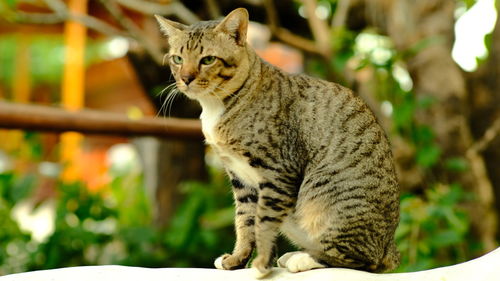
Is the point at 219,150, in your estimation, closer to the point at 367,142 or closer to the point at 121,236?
the point at 367,142

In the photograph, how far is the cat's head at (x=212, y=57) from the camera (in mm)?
2213

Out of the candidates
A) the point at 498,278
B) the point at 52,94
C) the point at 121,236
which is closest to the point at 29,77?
the point at 52,94

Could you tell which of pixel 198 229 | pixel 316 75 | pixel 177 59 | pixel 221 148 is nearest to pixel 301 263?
pixel 221 148

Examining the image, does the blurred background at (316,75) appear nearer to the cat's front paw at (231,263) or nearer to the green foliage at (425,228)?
the green foliage at (425,228)

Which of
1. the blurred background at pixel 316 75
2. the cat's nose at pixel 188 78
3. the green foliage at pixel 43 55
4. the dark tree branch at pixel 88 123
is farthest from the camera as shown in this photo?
the green foliage at pixel 43 55

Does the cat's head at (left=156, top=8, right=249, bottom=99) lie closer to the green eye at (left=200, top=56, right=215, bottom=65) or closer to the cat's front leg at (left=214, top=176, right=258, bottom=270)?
the green eye at (left=200, top=56, right=215, bottom=65)

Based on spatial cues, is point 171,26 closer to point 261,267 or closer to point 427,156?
point 261,267

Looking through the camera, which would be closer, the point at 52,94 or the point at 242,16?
the point at 242,16

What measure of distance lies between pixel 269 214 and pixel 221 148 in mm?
313

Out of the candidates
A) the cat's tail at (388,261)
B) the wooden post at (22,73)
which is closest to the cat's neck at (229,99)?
the cat's tail at (388,261)

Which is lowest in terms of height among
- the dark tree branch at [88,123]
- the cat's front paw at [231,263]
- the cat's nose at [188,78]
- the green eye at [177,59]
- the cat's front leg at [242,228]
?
the cat's front paw at [231,263]

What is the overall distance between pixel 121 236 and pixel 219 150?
2.05 metres

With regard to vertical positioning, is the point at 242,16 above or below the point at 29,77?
below

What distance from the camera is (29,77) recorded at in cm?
902
